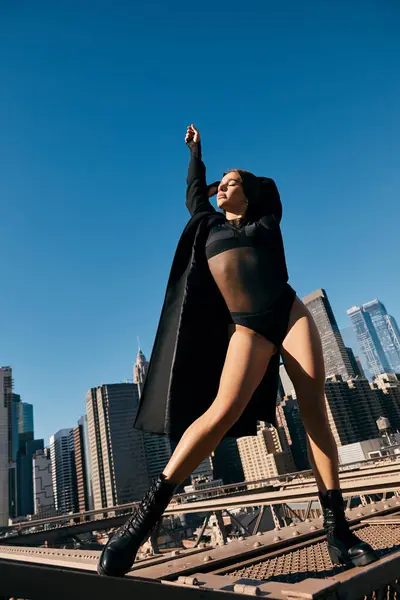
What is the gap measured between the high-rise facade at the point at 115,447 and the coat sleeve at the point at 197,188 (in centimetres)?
14594

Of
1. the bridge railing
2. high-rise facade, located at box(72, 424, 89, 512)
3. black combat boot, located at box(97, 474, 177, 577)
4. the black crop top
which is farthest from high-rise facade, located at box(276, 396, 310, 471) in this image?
black combat boot, located at box(97, 474, 177, 577)

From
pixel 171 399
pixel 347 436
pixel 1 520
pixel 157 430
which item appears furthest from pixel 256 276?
pixel 347 436

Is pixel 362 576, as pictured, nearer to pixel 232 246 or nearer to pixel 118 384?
pixel 232 246

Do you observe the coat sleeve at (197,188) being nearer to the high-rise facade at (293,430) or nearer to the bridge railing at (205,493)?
the bridge railing at (205,493)

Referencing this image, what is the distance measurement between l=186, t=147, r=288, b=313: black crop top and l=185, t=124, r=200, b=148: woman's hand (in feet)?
3.29

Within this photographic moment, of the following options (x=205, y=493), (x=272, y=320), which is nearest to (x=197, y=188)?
(x=272, y=320)

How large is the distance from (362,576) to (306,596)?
449 mm

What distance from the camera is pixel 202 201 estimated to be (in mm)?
2984

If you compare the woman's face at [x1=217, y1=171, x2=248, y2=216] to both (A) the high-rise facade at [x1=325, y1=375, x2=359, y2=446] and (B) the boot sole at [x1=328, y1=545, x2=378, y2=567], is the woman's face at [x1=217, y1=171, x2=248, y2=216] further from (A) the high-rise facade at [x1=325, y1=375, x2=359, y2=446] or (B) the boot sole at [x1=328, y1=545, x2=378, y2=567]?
(A) the high-rise facade at [x1=325, y1=375, x2=359, y2=446]

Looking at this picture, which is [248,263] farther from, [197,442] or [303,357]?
[197,442]

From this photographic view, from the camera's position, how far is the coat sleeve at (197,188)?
2.97m

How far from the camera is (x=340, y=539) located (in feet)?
7.02

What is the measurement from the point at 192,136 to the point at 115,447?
165m

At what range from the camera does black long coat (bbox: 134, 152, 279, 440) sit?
8.36 feet
